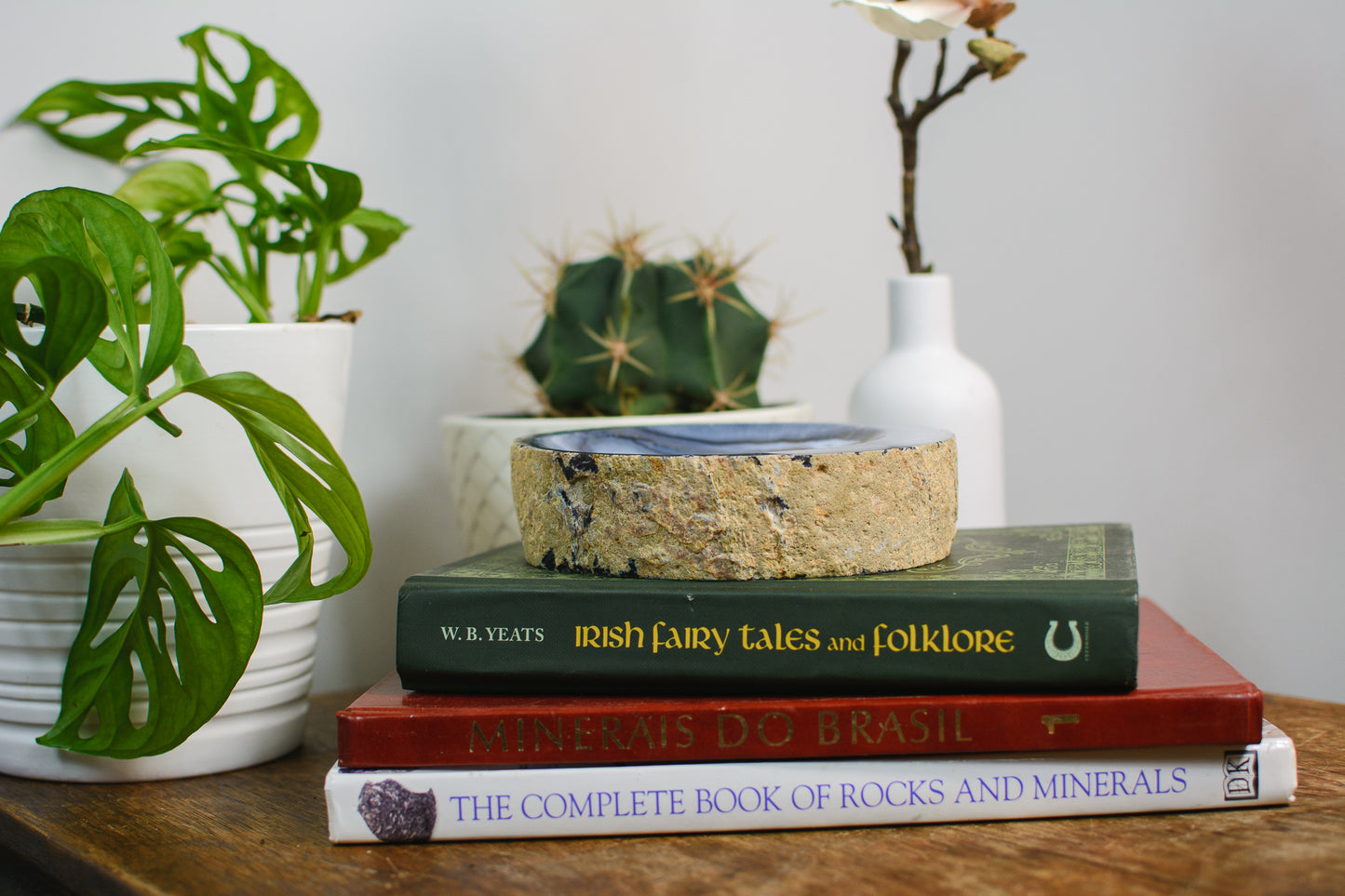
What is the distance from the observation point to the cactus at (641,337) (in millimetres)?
795

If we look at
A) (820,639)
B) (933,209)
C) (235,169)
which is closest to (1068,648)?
(820,639)

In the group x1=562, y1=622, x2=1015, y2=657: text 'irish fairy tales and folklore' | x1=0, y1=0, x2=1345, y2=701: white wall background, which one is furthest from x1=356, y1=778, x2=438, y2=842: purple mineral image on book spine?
x1=0, y1=0, x2=1345, y2=701: white wall background

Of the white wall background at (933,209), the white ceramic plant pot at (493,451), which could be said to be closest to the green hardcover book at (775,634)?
the white ceramic plant pot at (493,451)

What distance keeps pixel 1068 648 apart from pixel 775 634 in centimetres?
14

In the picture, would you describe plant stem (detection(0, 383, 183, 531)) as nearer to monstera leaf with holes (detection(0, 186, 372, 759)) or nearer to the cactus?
monstera leaf with holes (detection(0, 186, 372, 759))

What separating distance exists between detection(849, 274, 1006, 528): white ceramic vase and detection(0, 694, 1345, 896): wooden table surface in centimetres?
31

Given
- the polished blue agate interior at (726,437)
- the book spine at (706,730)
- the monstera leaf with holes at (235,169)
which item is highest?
the monstera leaf with holes at (235,169)

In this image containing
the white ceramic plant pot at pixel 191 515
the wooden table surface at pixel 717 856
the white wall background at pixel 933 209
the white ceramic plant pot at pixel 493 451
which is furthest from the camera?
the white wall background at pixel 933 209

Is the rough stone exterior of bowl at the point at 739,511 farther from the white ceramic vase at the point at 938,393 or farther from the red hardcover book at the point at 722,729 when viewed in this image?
the white ceramic vase at the point at 938,393

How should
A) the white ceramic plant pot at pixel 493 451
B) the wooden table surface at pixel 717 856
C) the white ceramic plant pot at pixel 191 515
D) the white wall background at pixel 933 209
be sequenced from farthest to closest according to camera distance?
the white wall background at pixel 933 209, the white ceramic plant pot at pixel 493 451, the white ceramic plant pot at pixel 191 515, the wooden table surface at pixel 717 856

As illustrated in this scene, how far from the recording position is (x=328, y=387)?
0.66m

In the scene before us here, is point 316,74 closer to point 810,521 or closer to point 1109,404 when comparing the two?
point 810,521

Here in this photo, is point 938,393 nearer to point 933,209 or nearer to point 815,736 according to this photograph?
point 815,736

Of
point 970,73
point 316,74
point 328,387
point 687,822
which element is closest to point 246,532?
point 328,387
